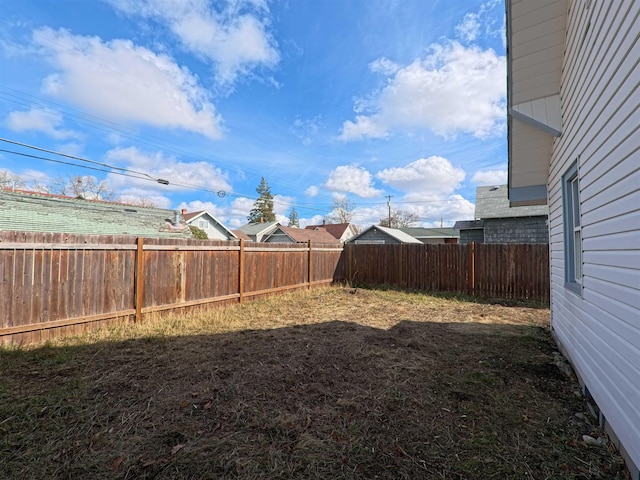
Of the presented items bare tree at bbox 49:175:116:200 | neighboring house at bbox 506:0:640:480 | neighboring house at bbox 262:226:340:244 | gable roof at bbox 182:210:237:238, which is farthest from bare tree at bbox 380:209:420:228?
neighboring house at bbox 506:0:640:480

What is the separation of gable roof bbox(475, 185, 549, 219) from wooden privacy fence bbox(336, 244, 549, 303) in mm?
4183

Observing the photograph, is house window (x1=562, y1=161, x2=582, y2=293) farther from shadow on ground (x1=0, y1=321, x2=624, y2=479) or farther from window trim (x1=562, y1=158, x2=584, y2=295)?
shadow on ground (x1=0, y1=321, x2=624, y2=479)

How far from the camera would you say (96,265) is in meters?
4.51

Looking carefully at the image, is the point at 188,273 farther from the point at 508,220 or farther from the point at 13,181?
the point at 13,181

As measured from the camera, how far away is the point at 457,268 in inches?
353

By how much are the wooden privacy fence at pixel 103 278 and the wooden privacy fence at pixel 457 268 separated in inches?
177

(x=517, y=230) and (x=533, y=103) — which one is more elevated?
(x=533, y=103)

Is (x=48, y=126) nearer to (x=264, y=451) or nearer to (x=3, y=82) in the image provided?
(x=3, y=82)

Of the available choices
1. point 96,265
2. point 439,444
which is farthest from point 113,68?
point 439,444

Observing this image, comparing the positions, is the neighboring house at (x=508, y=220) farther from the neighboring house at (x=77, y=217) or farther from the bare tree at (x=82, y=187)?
the bare tree at (x=82, y=187)

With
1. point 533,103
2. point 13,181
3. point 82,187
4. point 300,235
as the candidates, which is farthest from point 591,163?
point 82,187

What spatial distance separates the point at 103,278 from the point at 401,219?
43250 millimetres

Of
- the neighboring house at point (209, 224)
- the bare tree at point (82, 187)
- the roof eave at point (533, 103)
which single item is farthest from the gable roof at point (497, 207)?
the bare tree at point (82, 187)

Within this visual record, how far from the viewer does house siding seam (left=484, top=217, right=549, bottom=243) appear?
470 inches
